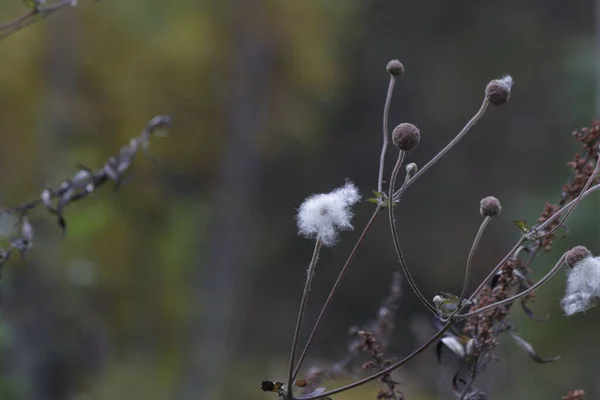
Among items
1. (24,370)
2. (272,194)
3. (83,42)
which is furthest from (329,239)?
(272,194)

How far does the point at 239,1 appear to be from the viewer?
6.92m

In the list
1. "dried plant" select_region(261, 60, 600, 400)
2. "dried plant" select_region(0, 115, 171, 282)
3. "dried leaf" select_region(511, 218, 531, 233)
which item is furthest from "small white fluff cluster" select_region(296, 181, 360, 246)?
"dried plant" select_region(0, 115, 171, 282)

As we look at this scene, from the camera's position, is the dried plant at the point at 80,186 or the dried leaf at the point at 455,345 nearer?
the dried leaf at the point at 455,345

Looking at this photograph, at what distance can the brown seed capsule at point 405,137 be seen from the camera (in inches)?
20.9

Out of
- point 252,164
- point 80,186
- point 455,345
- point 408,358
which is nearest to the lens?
point 408,358

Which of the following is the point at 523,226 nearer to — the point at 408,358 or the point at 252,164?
the point at 408,358

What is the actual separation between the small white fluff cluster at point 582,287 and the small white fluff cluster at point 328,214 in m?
0.15

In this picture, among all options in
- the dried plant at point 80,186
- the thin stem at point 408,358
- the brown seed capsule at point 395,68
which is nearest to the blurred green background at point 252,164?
the dried plant at point 80,186

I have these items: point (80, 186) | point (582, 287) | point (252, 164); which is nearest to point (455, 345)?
point (582, 287)

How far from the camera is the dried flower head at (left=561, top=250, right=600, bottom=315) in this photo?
54 centimetres

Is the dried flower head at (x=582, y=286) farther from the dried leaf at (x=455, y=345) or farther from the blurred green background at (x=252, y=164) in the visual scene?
the blurred green background at (x=252, y=164)

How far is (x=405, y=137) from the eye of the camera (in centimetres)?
53

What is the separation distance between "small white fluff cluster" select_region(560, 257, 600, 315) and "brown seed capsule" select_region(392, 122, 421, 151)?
127 millimetres

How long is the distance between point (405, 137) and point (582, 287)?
6.0 inches
